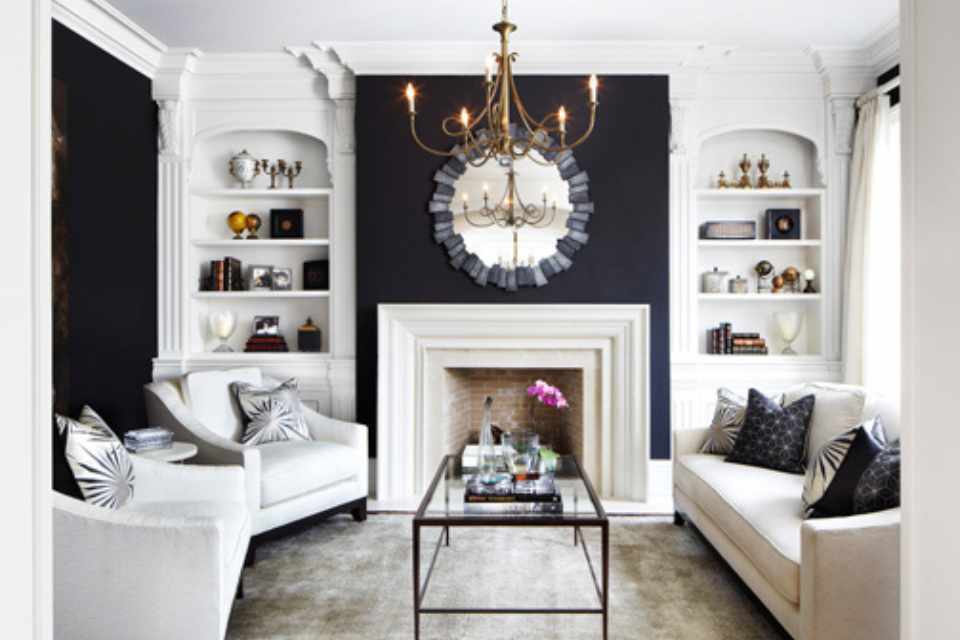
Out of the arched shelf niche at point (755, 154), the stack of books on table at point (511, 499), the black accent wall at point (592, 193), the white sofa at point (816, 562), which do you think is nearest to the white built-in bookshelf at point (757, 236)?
the arched shelf niche at point (755, 154)

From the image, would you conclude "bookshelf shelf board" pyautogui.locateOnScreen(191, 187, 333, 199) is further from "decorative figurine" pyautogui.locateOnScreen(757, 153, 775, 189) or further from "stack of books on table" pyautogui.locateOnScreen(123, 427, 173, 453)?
"decorative figurine" pyautogui.locateOnScreen(757, 153, 775, 189)

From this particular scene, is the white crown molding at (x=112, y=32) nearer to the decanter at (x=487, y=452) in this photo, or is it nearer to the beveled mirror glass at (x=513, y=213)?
the beveled mirror glass at (x=513, y=213)

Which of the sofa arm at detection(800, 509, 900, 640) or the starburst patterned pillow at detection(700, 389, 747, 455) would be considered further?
the starburst patterned pillow at detection(700, 389, 747, 455)

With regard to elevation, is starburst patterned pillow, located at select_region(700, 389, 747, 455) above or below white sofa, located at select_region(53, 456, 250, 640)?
above

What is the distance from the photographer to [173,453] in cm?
360

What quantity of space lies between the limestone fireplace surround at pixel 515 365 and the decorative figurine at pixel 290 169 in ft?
4.01

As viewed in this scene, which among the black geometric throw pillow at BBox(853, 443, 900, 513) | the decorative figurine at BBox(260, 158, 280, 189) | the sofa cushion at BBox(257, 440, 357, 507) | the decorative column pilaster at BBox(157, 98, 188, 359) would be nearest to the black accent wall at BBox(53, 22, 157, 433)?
the decorative column pilaster at BBox(157, 98, 188, 359)

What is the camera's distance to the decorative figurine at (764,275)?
508cm

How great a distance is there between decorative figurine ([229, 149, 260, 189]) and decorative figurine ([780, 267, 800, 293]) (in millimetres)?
3736

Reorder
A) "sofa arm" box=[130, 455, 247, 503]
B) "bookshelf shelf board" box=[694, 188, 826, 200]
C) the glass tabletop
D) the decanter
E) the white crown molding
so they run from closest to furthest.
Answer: the glass tabletop
"sofa arm" box=[130, 455, 247, 503]
the decanter
the white crown molding
"bookshelf shelf board" box=[694, 188, 826, 200]

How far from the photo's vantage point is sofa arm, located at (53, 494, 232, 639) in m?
2.45

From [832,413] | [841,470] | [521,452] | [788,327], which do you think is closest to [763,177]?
[788,327]
